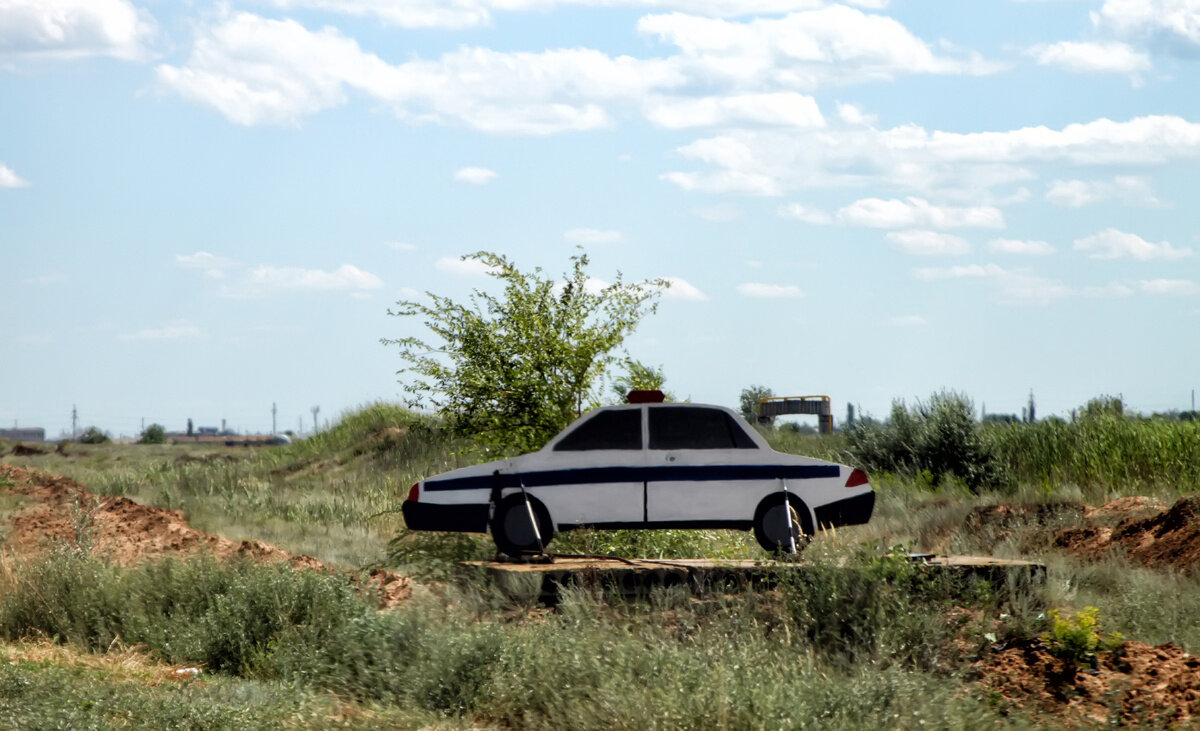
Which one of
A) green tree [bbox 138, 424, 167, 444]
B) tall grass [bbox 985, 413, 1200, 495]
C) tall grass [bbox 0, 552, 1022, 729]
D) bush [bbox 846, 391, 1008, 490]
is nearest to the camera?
tall grass [bbox 0, 552, 1022, 729]

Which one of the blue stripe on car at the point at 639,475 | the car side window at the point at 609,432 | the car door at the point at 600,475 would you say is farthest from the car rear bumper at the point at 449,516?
the car side window at the point at 609,432

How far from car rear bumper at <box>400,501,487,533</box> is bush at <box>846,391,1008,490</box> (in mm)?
15011

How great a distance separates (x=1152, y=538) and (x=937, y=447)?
10.2 m

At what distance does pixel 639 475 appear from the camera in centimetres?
1241

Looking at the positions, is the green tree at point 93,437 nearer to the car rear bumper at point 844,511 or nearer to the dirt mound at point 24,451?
the dirt mound at point 24,451

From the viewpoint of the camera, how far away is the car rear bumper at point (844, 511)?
41.0 ft

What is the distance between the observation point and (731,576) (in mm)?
11250

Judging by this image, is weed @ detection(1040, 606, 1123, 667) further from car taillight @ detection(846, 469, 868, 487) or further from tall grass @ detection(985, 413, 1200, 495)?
tall grass @ detection(985, 413, 1200, 495)

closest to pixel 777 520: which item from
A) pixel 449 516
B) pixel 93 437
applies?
pixel 449 516

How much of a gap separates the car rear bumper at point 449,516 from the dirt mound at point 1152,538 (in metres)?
8.04

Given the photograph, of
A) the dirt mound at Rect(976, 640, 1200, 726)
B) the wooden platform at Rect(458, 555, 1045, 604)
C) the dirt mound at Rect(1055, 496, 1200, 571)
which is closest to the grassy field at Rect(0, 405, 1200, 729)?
the wooden platform at Rect(458, 555, 1045, 604)

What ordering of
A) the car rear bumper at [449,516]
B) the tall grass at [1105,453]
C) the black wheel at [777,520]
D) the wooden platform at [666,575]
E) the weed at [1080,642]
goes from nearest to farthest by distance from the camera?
the weed at [1080,642] < the wooden platform at [666,575] < the black wheel at [777,520] < the car rear bumper at [449,516] < the tall grass at [1105,453]

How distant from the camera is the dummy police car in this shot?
40.7ft

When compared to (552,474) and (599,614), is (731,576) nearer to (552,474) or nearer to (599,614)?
(599,614)
